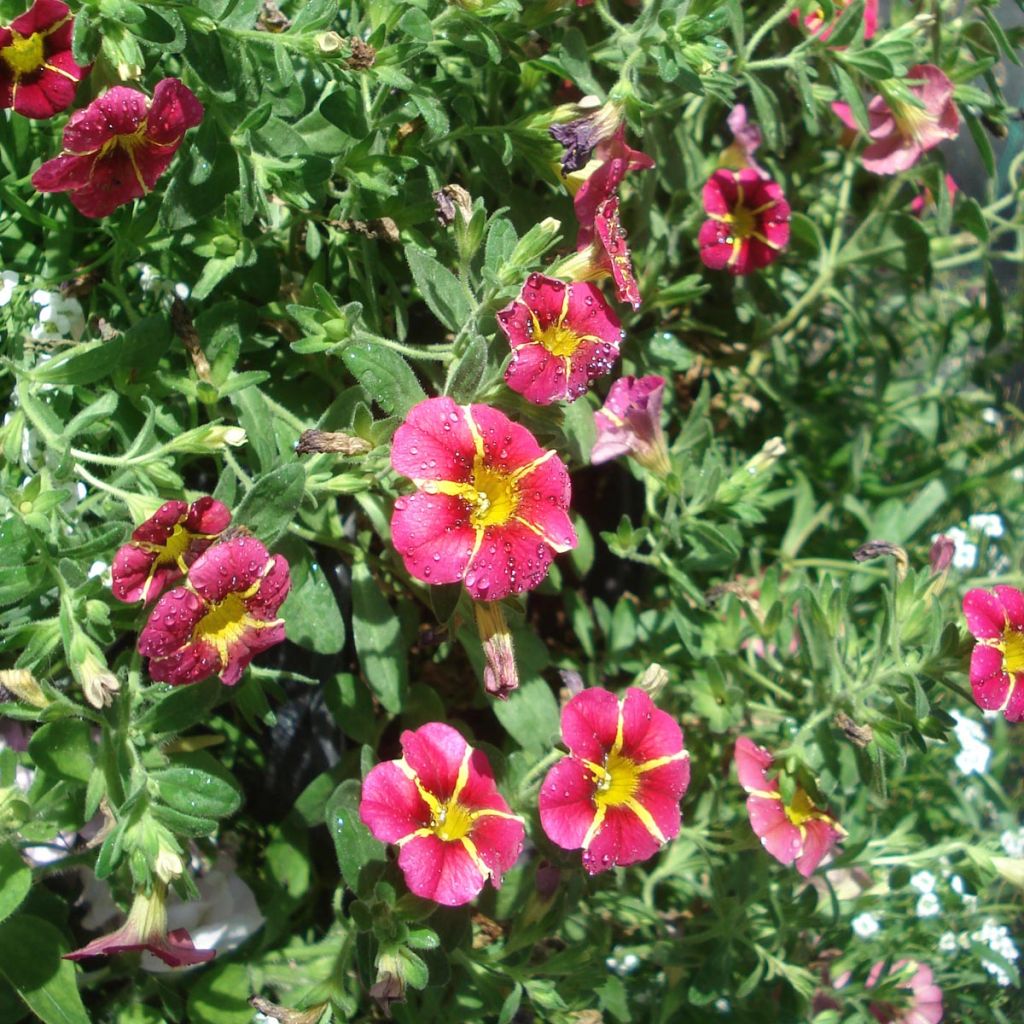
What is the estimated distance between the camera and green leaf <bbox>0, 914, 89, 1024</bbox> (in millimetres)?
1310

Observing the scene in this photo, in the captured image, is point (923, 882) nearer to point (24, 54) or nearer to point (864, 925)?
point (864, 925)

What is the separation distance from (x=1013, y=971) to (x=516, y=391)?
131cm

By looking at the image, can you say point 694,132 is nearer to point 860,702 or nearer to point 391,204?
point 391,204

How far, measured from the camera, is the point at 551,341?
1.21 meters

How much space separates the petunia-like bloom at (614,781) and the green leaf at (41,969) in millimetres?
603

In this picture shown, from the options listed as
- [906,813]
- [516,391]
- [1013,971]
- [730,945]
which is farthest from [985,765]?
[516,391]

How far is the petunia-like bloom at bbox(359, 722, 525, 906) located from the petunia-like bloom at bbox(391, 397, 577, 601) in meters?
0.24

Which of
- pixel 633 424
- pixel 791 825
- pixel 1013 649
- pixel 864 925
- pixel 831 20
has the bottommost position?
pixel 864 925

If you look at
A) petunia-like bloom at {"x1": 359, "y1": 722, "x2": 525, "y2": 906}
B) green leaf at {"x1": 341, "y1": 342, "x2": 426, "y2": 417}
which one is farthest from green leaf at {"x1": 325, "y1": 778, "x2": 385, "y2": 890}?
green leaf at {"x1": 341, "y1": 342, "x2": 426, "y2": 417}

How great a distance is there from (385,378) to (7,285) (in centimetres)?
50

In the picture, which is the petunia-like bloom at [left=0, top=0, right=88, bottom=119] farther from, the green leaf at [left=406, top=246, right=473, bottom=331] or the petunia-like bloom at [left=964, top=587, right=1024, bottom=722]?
the petunia-like bloom at [left=964, top=587, right=1024, bottom=722]

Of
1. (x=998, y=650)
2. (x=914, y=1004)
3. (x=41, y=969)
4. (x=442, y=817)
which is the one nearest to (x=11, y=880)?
(x=41, y=969)

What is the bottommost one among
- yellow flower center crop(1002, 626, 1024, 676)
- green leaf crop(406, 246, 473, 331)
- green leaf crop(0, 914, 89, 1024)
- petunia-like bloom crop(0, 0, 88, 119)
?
green leaf crop(0, 914, 89, 1024)

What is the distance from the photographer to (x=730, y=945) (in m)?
1.64
